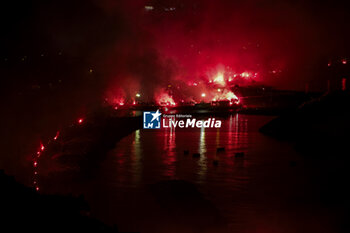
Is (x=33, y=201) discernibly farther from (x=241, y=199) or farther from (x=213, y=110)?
(x=213, y=110)

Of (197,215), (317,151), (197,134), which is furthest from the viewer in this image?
(197,134)

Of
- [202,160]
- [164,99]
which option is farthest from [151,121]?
[164,99]

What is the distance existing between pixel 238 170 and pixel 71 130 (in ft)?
39.4

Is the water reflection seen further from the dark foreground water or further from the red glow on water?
the red glow on water

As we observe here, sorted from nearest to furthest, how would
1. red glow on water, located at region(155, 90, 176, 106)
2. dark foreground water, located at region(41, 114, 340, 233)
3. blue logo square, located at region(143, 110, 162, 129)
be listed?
dark foreground water, located at region(41, 114, 340, 233) < blue logo square, located at region(143, 110, 162, 129) < red glow on water, located at region(155, 90, 176, 106)

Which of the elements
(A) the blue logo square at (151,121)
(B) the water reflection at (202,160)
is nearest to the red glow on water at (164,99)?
(A) the blue logo square at (151,121)

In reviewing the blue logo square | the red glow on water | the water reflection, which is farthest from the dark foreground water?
→ the red glow on water

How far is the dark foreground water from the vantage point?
38.3 ft

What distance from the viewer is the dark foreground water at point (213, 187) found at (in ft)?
38.3

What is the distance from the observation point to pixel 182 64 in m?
59.4

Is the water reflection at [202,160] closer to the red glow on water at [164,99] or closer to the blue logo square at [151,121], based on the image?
the blue logo square at [151,121]

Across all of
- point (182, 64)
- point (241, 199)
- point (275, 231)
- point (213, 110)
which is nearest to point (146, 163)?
point (241, 199)

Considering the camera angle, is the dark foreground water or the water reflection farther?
the water reflection

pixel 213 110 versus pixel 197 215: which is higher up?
pixel 213 110
